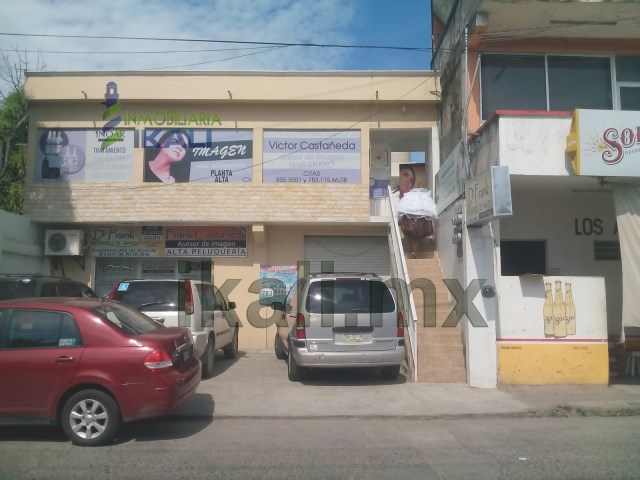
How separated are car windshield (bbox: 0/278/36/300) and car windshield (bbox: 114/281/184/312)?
147 cm

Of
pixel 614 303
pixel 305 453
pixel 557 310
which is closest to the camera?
pixel 305 453

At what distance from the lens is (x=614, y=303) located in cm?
1150

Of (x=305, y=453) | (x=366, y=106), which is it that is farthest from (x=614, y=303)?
(x=305, y=453)

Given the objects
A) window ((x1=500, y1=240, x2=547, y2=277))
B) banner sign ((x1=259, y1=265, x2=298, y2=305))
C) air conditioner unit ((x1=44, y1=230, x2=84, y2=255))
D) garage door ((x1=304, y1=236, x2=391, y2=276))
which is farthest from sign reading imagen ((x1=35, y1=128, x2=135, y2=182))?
window ((x1=500, y1=240, x2=547, y2=277))

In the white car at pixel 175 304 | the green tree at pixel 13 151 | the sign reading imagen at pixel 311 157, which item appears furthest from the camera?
the green tree at pixel 13 151

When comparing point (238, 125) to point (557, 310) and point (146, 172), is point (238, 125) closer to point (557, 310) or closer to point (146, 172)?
point (146, 172)

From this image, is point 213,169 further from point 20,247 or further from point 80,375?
point 80,375

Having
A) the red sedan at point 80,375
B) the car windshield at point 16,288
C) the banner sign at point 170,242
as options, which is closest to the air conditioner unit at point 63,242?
the banner sign at point 170,242

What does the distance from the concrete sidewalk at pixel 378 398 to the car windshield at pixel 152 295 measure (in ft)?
5.06

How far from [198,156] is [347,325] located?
22.9ft

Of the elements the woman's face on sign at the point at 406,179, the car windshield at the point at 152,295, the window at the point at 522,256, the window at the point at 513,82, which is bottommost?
the car windshield at the point at 152,295

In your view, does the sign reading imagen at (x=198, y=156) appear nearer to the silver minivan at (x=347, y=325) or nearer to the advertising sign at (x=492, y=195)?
the silver minivan at (x=347, y=325)

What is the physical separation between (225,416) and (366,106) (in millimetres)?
9173

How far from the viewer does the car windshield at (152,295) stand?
29.0 feet
